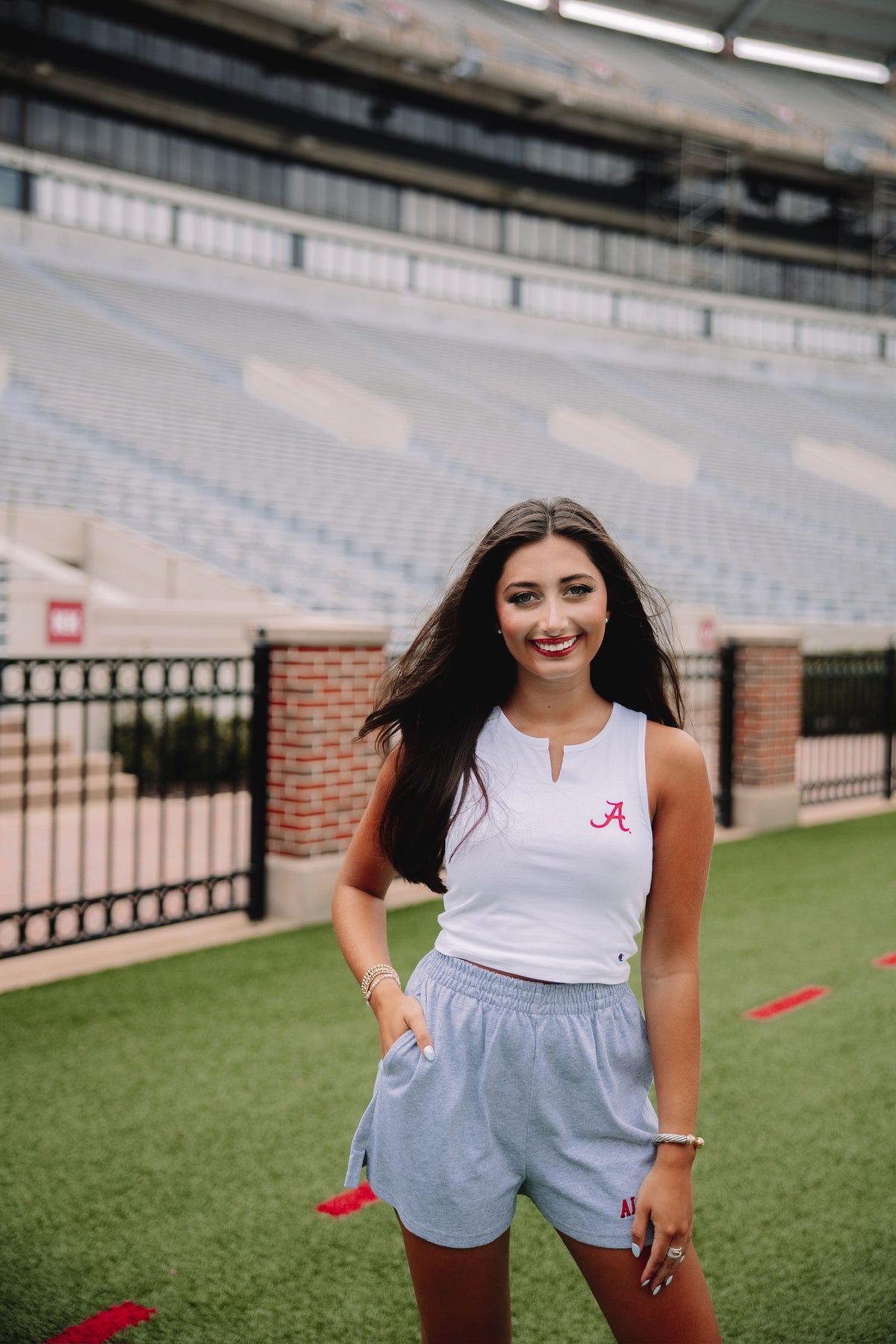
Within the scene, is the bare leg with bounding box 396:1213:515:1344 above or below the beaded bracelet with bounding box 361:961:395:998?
below

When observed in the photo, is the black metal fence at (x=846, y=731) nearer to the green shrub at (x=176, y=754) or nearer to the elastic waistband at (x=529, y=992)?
the green shrub at (x=176, y=754)

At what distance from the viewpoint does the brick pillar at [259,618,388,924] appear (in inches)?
260

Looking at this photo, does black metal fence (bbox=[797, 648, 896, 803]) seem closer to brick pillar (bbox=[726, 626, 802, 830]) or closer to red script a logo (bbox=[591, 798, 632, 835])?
brick pillar (bbox=[726, 626, 802, 830])

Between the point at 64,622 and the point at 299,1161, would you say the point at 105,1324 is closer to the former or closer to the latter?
the point at 299,1161

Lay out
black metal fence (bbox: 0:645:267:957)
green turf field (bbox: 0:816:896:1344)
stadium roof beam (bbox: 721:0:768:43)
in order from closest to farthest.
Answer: green turf field (bbox: 0:816:896:1344), black metal fence (bbox: 0:645:267:957), stadium roof beam (bbox: 721:0:768:43)

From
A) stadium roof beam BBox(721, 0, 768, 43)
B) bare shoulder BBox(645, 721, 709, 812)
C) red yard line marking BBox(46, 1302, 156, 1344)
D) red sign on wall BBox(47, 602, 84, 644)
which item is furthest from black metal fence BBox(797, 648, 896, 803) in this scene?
stadium roof beam BBox(721, 0, 768, 43)

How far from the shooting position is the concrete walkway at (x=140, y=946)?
561 cm

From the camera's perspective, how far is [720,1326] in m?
2.78

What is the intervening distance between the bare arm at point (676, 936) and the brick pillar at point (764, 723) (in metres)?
8.20

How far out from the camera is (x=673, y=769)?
6.03 ft

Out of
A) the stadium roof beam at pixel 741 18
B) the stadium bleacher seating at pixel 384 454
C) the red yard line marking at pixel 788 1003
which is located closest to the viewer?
the red yard line marking at pixel 788 1003

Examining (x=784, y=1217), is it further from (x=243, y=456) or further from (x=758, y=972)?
(x=243, y=456)

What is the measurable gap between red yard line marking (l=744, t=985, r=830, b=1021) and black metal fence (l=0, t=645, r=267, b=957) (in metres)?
2.85

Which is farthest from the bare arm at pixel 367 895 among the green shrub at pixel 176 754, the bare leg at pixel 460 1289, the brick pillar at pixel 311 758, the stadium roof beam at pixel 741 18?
the stadium roof beam at pixel 741 18
